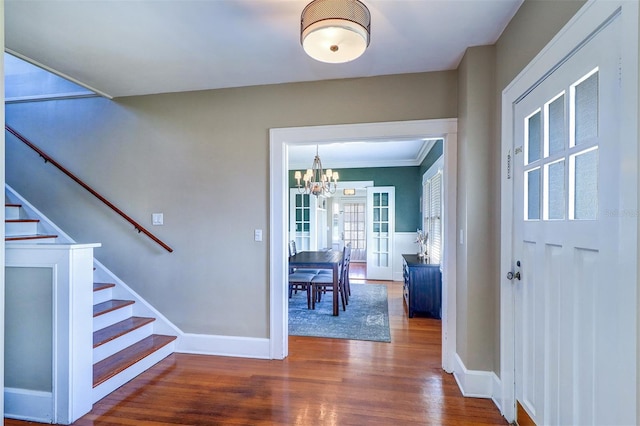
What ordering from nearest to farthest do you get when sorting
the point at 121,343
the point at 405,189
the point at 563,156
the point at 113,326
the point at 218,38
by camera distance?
the point at 563,156 → the point at 218,38 → the point at 121,343 → the point at 113,326 → the point at 405,189

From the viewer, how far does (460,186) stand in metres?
2.47

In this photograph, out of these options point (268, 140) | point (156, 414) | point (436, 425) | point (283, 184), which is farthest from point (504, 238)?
point (156, 414)

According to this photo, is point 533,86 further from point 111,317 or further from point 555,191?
point 111,317

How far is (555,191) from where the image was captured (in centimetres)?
151

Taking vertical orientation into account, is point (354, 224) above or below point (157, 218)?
below

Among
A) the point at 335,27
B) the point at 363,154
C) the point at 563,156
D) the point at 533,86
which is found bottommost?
the point at 563,156

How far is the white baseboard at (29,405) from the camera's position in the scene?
2016 millimetres

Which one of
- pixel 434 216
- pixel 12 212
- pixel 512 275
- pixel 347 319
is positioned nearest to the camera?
pixel 512 275

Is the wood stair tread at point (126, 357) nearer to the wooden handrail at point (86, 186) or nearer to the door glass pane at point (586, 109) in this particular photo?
the wooden handrail at point (86, 186)

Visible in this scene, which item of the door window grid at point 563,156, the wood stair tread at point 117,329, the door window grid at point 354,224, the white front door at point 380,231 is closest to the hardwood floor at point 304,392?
the wood stair tread at point 117,329

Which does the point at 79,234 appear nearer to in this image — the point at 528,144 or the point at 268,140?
the point at 268,140

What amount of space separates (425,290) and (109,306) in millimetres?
3560

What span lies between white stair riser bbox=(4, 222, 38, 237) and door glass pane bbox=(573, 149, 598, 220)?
4409 mm

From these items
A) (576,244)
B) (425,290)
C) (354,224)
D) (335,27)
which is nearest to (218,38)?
(335,27)
